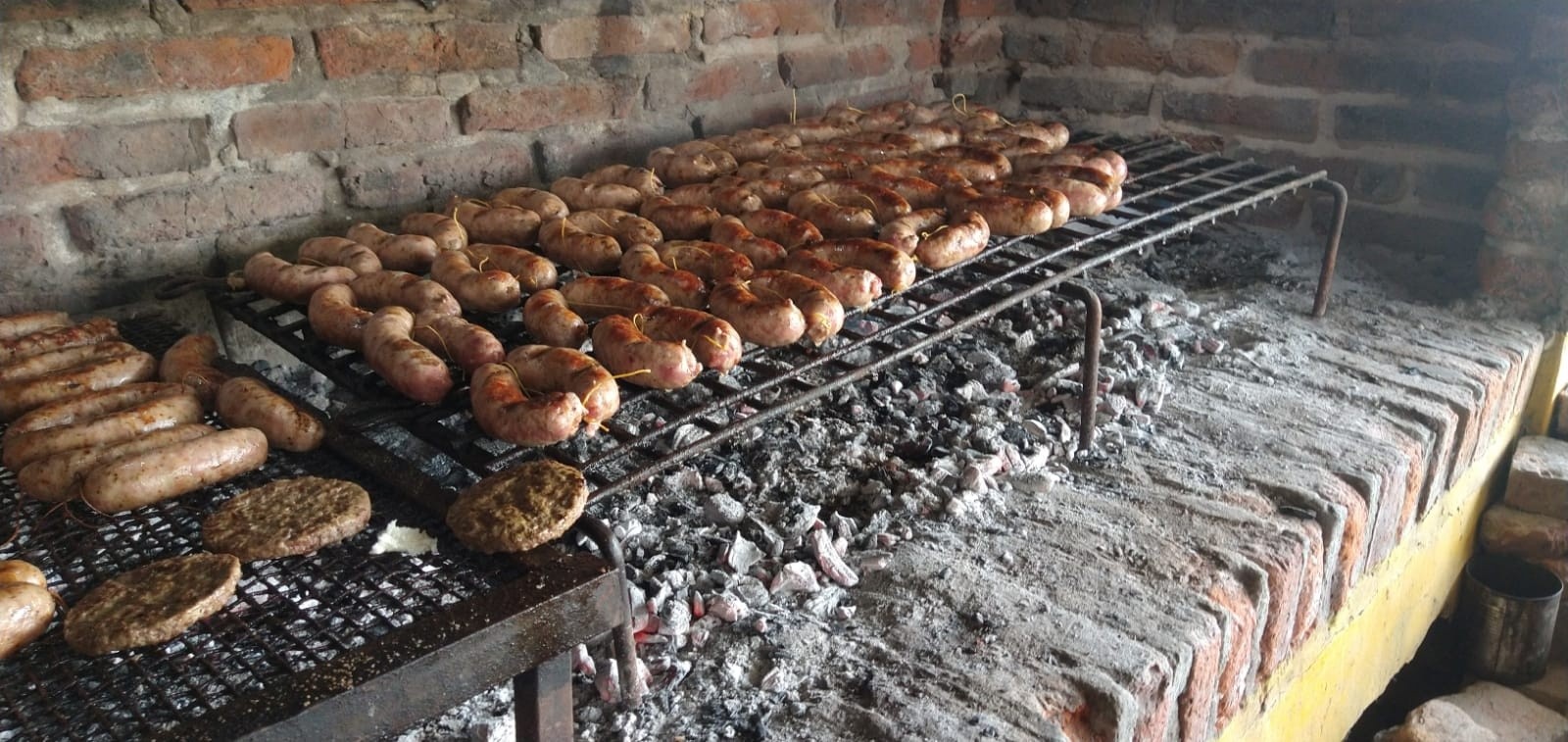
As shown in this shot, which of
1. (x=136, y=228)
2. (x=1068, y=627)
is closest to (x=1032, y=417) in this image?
(x=1068, y=627)

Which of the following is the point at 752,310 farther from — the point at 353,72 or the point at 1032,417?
the point at 353,72

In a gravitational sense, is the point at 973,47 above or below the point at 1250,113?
above

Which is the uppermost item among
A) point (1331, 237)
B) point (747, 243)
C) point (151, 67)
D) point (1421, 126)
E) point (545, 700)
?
point (151, 67)

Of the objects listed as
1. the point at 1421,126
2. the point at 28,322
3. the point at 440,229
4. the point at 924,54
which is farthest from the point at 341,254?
the point at 1421,126

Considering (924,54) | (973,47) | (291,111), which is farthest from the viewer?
(973,47)

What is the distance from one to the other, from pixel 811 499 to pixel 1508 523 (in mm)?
2830

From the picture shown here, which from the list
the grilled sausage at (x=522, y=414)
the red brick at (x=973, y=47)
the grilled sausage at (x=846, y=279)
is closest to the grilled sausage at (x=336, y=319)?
the grilled sausage at (x=522, y=414)

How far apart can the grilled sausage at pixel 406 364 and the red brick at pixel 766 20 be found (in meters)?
2.32

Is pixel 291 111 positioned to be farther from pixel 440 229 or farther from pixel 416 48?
pixel 440 229

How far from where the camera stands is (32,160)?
2623 millimetres

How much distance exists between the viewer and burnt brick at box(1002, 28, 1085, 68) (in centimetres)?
512

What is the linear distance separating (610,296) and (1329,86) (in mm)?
3428

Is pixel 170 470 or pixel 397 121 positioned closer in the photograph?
pixel 170 470

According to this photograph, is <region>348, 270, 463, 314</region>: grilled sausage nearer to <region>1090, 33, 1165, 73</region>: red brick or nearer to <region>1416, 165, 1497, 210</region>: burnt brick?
<region>1090, 33, 1165, 73</region>: red brick
